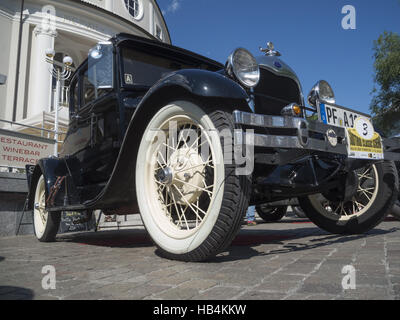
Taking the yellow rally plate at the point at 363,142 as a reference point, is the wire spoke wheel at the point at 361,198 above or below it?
below

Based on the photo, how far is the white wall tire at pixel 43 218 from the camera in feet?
13.1

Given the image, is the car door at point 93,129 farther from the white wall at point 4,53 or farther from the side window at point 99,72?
the white wall at point 4,53

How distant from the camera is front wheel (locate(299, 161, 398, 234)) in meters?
2.95

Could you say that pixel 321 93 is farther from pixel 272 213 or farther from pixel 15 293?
pixel 272 213

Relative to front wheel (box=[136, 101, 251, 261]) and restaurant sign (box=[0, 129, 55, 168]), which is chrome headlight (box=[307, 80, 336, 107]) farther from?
restaurant sign (box=[0, 129, 55, 168])

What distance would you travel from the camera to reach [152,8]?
2397cm

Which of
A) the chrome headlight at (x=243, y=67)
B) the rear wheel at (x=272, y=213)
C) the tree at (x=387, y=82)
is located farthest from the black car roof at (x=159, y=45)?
the tree at (x=387, y=82)

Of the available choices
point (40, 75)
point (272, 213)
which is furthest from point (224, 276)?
point (40, 75)

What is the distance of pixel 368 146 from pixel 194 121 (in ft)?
4.54

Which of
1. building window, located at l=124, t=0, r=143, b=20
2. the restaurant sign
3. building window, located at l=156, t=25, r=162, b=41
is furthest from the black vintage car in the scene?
building window, located at l=156, t=25, r=162, b=41

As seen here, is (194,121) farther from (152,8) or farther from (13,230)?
(152,8)

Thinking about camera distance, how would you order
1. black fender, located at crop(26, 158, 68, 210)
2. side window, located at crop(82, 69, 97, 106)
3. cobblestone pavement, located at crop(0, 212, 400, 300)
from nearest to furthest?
cobblestone pavement, located at crop(0, 212, 400, 300) → side window, located at crop(82, 69, 97, 106) → black fender, located at crop(26, 158, 68, 210)

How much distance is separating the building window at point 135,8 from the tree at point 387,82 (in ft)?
53.3

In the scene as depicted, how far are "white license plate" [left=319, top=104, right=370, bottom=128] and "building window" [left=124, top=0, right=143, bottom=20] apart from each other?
2227cm
